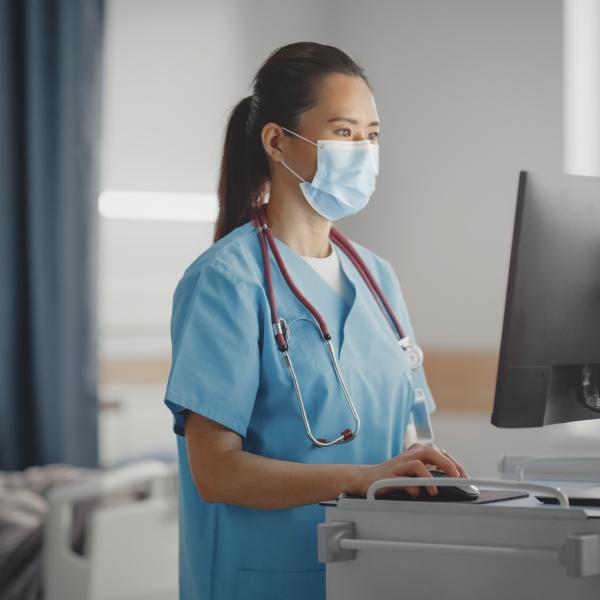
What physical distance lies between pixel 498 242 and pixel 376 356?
1539 millimetres

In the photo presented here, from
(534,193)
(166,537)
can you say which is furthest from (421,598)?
(166,537)

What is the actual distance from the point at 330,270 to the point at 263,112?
28cm

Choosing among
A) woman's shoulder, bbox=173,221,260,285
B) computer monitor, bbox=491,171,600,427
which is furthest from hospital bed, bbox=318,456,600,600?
woman's shoulder, bbox=173,221,260,285

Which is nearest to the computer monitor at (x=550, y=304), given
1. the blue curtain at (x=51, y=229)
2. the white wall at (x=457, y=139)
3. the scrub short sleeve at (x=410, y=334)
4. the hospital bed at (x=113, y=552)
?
the scrub short sleeve at (x=410, y=334)

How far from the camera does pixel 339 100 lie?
1415mm

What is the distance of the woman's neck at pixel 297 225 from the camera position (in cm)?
145

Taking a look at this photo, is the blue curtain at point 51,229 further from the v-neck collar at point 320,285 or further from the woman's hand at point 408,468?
the woman's hand at point 408,468

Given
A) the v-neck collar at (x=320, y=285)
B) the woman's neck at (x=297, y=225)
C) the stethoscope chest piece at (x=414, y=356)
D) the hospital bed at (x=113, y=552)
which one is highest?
the woman's neck at (x=297, y=225)

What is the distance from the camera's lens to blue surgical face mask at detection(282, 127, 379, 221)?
1438mm

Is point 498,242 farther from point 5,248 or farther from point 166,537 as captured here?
point 5,248

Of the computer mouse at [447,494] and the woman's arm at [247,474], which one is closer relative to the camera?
the computer mouse at [447,494]

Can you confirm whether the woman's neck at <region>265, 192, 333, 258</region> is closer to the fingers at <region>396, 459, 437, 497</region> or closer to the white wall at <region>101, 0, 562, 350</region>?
the fingers at <region>396, 459, 437, 497</region>

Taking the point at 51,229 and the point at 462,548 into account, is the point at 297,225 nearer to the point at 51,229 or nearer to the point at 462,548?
the point at 462,548

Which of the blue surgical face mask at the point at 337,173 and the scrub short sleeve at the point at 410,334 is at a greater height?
the blue surgical face mask at the point at 337,173
